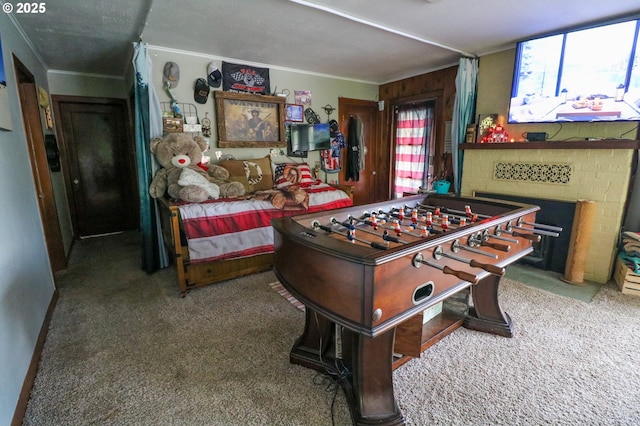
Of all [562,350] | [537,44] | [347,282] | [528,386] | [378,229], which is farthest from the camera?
[537,44]

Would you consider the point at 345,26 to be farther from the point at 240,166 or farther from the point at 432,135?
the point at 432,135

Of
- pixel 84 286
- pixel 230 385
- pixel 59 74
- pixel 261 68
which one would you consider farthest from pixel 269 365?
pixel 59 74

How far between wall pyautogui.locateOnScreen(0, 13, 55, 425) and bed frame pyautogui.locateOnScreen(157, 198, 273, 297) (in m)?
0.90

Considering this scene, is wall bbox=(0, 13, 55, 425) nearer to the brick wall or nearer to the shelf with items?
the shelf with items

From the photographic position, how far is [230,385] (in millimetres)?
1645

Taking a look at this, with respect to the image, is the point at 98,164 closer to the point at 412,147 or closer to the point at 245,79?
the point at 245,79

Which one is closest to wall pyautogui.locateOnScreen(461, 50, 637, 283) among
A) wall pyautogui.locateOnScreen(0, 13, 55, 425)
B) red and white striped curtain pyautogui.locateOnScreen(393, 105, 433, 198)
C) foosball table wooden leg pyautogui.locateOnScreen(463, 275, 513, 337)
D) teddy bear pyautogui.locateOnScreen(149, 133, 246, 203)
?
red and white striped curtain pyautogui.locateOnScreen(393, 105, 433, 198)

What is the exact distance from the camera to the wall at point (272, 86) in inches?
131

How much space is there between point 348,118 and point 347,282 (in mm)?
4301

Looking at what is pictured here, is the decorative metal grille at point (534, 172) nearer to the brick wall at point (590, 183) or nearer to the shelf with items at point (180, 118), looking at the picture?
the brick wall at point (590, 183)

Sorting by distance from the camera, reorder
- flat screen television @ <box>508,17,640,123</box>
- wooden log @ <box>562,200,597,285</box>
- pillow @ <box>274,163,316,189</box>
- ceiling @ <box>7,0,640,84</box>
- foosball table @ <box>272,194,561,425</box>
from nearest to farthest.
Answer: foosball table @ <box>272,194,561,425</box>, ceiling @ <box>7,0,640,84</box>, flat screen television @ <box>508,17,640,123</box>, wooden log @ <box>562,200,597,285</box>, pillow @ <box>274,163,316,189</box>

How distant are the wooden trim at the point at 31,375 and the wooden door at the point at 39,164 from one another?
2.59 ft

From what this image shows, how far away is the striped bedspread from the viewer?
2.63m

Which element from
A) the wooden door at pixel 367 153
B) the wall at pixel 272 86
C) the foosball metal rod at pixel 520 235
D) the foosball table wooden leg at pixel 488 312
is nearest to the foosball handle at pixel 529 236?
the foosball metal rod at pixel 520 235
